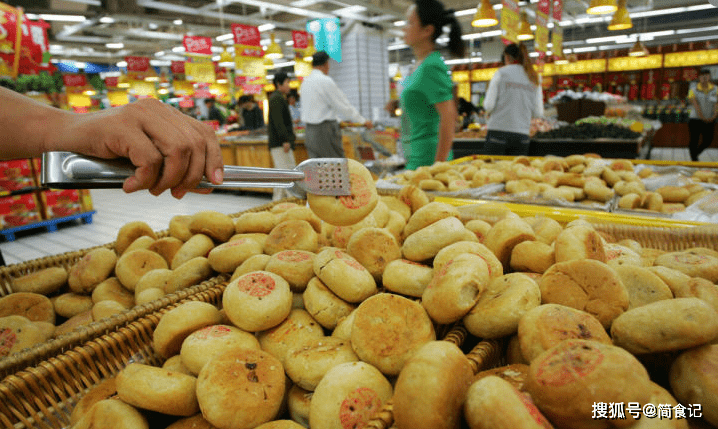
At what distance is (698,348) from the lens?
78 centimetres

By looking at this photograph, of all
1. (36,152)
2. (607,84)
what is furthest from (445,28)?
(607,84)

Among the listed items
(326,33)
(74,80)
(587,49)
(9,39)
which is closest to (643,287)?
(9,39)

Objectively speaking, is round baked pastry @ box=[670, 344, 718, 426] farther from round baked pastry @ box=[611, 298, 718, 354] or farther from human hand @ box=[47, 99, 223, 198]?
human hand @ box=[47, 99, 223, 198]

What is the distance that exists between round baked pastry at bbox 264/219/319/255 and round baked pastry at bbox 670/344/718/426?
101cm

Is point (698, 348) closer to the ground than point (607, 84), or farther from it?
closer to the ground

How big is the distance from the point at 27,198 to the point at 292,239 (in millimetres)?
6122

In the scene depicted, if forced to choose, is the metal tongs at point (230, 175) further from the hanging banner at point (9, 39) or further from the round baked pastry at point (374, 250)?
the hanging banner at point (9, 39)

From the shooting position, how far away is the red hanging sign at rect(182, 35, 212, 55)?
910 cm

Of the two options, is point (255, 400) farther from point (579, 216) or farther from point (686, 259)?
point (579, 216)

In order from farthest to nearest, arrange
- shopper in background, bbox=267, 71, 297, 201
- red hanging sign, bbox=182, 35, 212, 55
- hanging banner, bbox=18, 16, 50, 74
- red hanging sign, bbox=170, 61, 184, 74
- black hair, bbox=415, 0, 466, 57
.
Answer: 1. red hanging sign, bbox=170, 61, 184, 74
2. red hanging sign, bbox=182, 35, 212, 55
3. shopper in background, bbox=267, 71, 297, 201
4. hanging banner, bbox=18, 16, 50, 74
5. black hair, bbox=415, 0, 466, 57

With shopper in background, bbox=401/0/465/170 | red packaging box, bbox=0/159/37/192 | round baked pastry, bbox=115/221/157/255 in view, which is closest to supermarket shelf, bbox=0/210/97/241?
red packaging box, bbox=0/159/37/192

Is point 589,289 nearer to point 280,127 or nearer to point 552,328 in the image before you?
point 552,328

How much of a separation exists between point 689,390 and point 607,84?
18253mm

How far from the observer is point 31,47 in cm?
508
